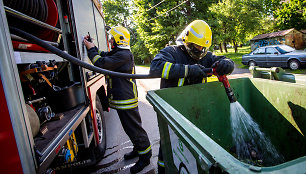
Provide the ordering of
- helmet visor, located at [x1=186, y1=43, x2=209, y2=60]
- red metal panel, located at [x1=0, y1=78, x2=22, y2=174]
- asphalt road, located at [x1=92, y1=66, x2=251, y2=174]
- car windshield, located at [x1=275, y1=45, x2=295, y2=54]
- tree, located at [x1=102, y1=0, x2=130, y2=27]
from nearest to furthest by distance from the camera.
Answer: red metal panel, located at [x1=0, y1=78, x2=22, y2=174]
helmet visor, located at [x1=186, y1=43, x2=209, y2=60]
asphalt road, located at [x1=92, y1=66, x2=251, y2=174]
car windshield, located at [x1=275, y1=45, x2=295, y2=54]
tree, located at [x1=102, y1=0, x2=130, y2=27]

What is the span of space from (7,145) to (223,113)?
6.75 ft

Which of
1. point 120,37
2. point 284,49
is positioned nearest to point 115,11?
point 284,49

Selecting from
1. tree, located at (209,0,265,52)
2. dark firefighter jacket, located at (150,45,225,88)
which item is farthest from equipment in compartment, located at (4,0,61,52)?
tree, located at (209,0,265,52)

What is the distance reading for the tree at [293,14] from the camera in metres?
16.4

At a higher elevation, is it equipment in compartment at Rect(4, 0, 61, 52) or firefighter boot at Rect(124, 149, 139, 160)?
equipment in compartment at Rect(4, 0, 61, 52)

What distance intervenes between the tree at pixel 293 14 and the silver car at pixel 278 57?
28.0 ft

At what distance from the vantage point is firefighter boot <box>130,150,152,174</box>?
2639 millimetres

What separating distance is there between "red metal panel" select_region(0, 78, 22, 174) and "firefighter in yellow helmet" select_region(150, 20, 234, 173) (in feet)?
4.42

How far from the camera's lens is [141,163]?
8.87ft

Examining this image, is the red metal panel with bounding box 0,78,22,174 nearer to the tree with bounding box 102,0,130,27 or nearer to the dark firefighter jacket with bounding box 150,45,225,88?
the dark firefighter jacket with bounding box 150,45,225,88

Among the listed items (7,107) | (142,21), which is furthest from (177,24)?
(7,107)

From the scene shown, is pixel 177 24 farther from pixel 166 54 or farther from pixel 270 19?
pixel 270 19

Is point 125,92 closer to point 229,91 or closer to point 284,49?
point 229,91

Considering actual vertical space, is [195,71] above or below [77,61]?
below
